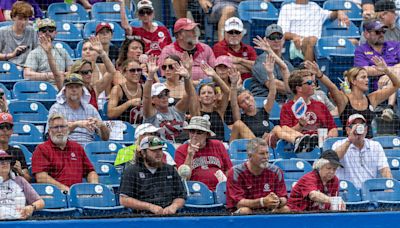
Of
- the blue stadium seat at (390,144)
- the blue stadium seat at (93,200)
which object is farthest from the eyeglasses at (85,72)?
the blue stadium seat at (390,144)

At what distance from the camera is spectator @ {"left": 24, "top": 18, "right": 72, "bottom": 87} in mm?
13445

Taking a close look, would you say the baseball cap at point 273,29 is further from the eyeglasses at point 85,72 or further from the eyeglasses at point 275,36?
the eyeglasses at point 85,72

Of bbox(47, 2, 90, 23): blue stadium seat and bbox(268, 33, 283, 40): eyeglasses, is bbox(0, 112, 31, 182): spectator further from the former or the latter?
bbox(268, 33, 283, 40): eyeglasses

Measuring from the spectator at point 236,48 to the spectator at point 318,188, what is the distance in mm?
2272

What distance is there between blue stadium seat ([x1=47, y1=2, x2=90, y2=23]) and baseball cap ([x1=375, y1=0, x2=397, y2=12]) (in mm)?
2901

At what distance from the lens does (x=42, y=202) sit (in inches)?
452

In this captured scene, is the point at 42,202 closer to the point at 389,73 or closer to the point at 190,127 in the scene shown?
the point at 190,127

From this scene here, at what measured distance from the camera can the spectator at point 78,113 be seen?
12.5 metres

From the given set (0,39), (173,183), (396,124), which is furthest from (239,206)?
(0,39)

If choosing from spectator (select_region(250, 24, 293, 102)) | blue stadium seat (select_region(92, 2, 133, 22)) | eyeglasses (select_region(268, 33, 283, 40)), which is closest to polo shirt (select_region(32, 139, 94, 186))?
spectator (select_region(250, 24, 293, 102))

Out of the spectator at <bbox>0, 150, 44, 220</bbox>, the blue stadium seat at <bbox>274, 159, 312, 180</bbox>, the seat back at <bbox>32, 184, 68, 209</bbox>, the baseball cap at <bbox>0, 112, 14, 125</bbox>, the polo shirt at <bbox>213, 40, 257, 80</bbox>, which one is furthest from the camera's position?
the polo shirt at <bbox>213, 40, 257, 80</bbox>

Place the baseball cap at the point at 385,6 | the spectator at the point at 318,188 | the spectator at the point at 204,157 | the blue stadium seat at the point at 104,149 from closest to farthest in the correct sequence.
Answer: the spectator at the point at 318,188, the spectator at the point at 204,157, the blue stadium seat at the point at 104,149, the baseball cap at the point at 385,6

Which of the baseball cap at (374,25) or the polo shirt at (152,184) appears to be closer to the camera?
the polo shirt at (152,184)

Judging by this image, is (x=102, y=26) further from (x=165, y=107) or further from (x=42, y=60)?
(x=165, y=107)
